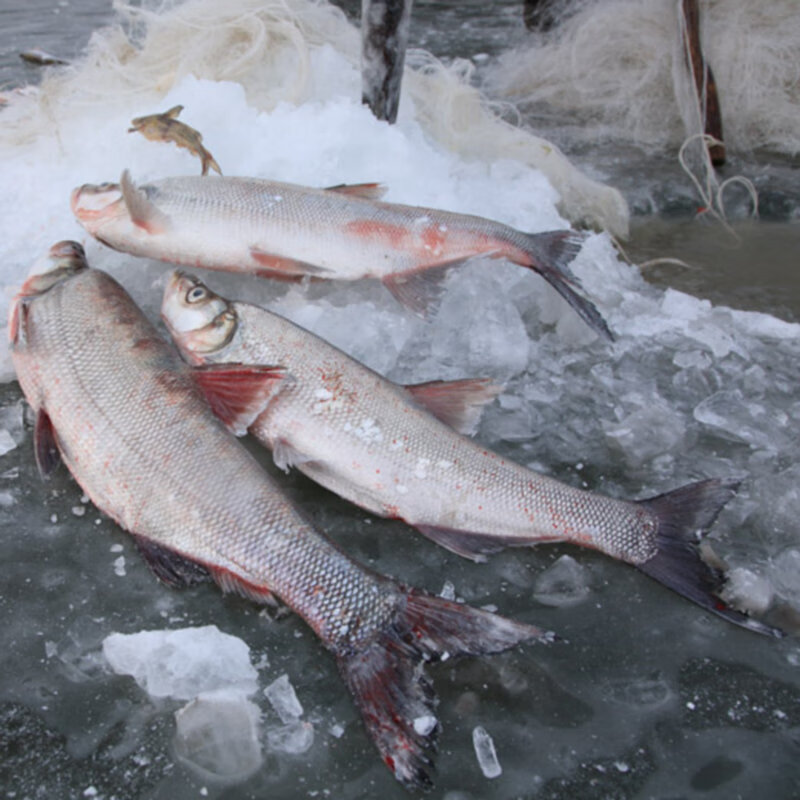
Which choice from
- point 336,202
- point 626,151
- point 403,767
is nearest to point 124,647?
point 403,767

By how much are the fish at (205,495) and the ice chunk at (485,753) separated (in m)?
0.15

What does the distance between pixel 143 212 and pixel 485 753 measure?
2505 mm

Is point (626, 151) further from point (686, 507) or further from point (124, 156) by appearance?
point (686, 507)

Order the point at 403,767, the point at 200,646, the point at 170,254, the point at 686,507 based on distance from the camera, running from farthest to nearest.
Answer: the point at 170,254
the point at 686,507
the point at 200,646
the point at 403,767

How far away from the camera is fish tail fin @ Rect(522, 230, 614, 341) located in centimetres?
360

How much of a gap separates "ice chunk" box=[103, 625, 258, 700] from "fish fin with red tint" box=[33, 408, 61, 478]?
74 cm

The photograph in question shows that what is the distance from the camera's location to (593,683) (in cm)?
228

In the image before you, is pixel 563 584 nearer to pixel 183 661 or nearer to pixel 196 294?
pixel 183 661

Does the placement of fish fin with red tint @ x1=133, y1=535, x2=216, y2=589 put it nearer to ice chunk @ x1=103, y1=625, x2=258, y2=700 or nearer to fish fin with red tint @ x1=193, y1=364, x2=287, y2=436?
ice chunk @ x1=103, y1=625, x2=258, y2=700

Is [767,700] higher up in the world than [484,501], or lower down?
lower down

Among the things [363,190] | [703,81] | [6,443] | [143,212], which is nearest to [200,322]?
[143,212]

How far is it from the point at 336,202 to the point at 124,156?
1411 mm

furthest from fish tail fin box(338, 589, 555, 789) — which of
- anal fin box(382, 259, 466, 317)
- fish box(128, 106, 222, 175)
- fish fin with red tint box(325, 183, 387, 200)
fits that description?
fish box(128, 106, 222, 175)

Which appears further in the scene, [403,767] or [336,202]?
[336,202]
